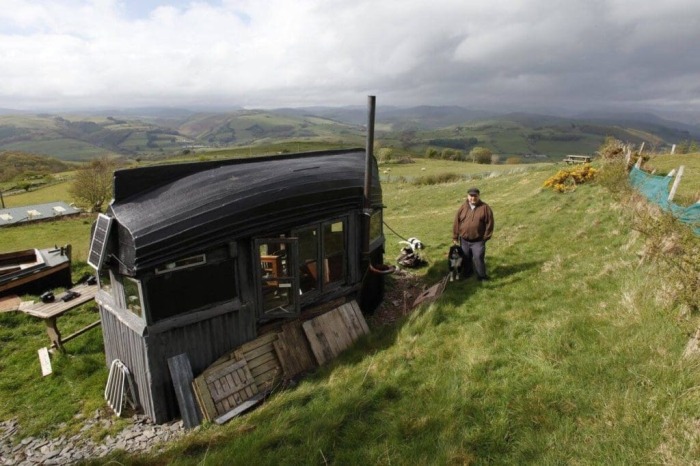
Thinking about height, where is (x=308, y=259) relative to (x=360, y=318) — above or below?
above

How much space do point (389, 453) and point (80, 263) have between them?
62.8 ft

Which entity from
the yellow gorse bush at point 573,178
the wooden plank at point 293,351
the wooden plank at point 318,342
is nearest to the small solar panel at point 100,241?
the wooden plank at point 293,351

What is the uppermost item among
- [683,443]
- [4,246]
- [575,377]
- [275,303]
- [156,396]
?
[683,443]

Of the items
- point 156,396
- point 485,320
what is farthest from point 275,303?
point 485,320

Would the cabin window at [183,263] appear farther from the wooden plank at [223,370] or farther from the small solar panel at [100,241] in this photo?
the wooden plank at [223,370]

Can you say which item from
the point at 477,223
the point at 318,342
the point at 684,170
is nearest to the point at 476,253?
the point at 477,223

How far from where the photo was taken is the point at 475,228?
1042 centimetres

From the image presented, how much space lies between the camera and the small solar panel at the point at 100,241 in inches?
302

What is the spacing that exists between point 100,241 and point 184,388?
3456mm

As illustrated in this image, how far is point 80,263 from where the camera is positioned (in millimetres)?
18625

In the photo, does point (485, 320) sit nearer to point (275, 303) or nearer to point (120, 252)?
point (275, 303)

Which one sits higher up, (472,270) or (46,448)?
(472,270)

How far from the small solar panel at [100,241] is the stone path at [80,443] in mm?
3454

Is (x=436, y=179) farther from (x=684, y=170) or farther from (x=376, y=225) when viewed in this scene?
(x=376, y=225)
